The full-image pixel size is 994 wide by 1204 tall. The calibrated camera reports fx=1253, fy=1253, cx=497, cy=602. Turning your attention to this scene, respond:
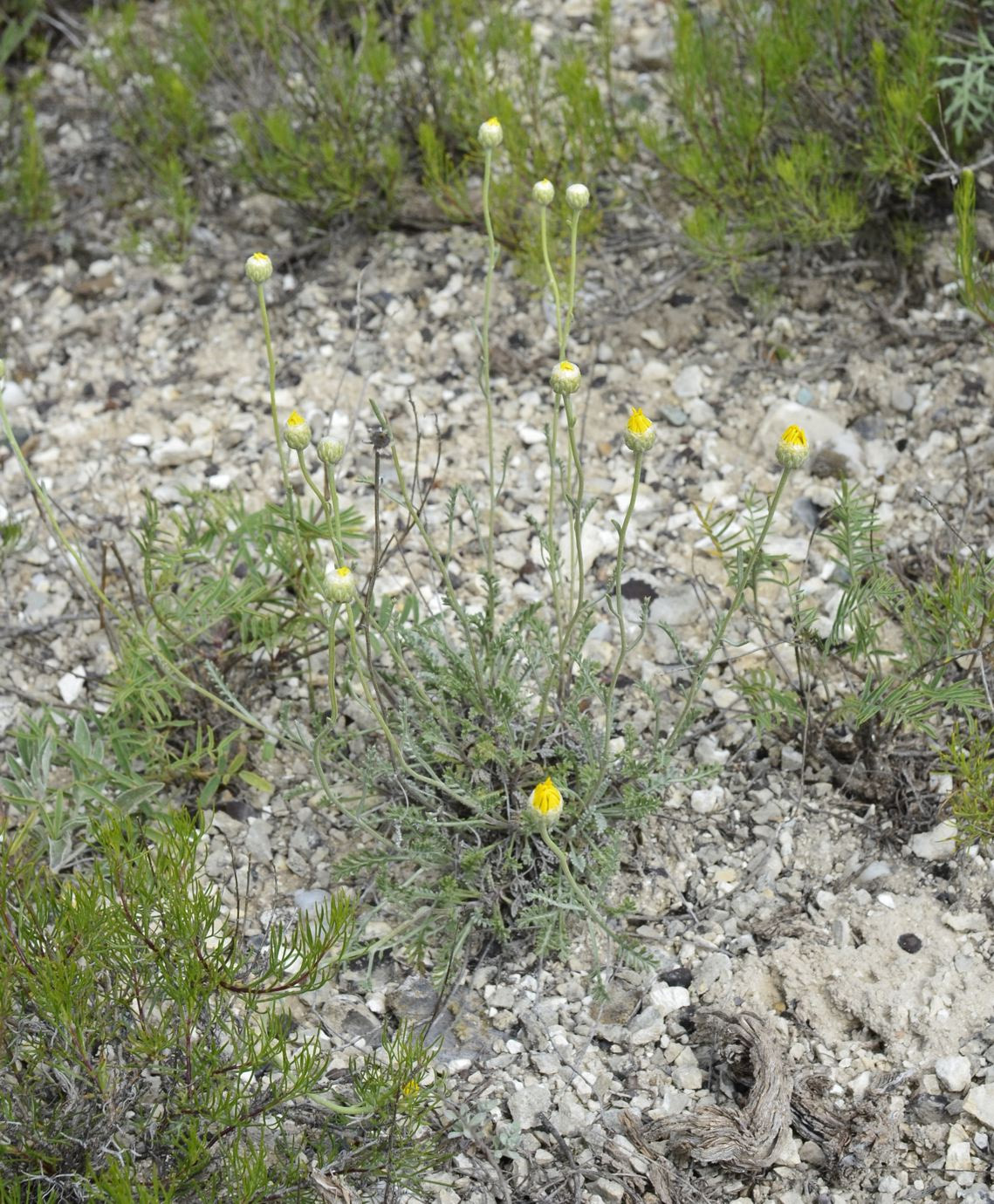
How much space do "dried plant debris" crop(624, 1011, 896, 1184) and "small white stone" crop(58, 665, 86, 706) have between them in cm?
158

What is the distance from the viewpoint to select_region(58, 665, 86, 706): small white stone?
9.48 ft

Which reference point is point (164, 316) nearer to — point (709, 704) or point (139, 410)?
point (139, 410)

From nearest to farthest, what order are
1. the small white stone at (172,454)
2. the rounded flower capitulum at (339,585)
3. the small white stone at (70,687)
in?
the rounded flower capitulum at (339,585) < the small white stone at (70,687) < the small white stone at (172,454)

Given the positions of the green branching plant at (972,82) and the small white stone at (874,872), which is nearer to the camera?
the small white stone at (874,872)

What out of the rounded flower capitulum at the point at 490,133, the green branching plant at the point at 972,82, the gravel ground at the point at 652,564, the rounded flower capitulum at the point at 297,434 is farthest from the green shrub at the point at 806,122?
the rounded flower capitulum at the point at 297,434

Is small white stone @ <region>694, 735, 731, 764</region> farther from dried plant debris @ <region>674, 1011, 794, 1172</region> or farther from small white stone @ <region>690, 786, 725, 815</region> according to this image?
dried plant debris @ <region>674, 1011, 794, 1172</region>

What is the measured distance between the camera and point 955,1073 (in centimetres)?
208

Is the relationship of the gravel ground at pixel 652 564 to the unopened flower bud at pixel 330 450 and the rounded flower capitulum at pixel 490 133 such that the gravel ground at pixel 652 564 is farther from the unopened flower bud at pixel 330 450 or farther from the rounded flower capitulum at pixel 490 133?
the rounded flower capitulum at pixel 490 133

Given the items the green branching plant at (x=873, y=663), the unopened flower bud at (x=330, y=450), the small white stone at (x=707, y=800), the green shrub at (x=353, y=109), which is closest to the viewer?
the unopened flower bud at (x=330, y=450)

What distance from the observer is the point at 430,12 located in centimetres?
394

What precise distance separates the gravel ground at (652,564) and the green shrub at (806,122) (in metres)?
0.23

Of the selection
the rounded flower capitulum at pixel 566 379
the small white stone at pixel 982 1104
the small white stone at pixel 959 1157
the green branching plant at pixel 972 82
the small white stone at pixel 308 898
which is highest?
the rounded flower capitulum at pixel 566 379

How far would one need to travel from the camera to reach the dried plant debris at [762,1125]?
2.00 meters

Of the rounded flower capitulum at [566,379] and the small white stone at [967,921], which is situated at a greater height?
the rounded flower capitulum at [566,379]
